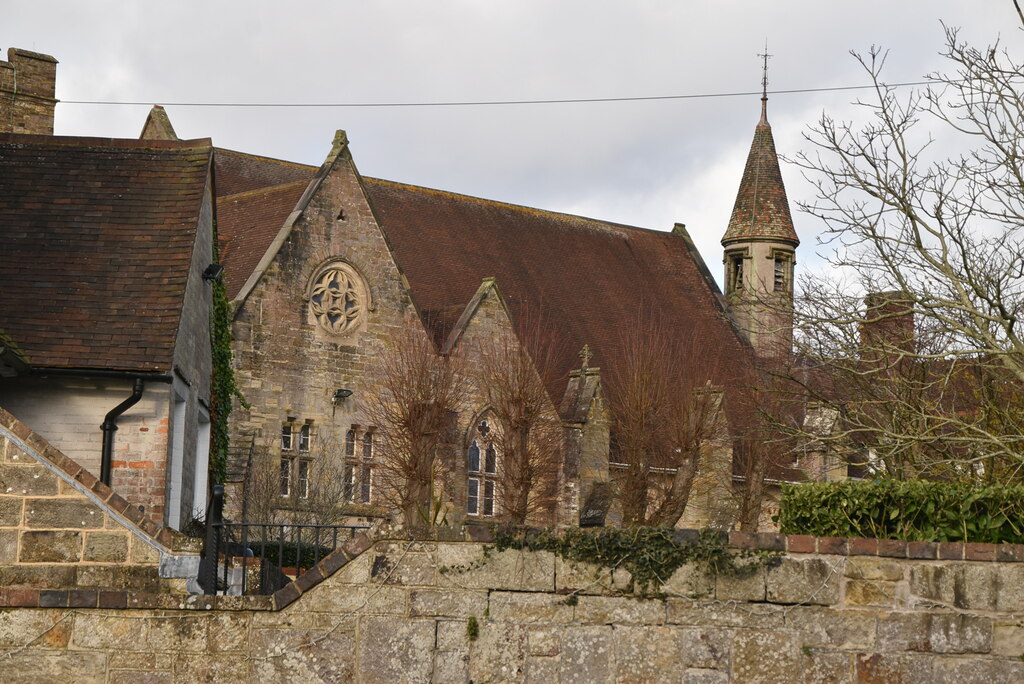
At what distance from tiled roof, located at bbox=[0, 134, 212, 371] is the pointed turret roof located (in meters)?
33.7

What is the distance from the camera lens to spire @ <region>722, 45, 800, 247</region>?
163ft

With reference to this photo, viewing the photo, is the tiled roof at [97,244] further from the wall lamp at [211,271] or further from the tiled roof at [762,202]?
the tiled roof at [762,202]

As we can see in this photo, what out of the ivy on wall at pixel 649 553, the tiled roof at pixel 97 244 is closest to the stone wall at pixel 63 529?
the ivy on wall at pixel 649 553

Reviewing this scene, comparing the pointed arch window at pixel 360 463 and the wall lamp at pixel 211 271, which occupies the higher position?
the wall lamp at pixel 211 271

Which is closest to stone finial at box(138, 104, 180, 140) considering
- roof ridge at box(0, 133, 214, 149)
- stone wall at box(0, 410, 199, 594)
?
roof ridge at box(0, 133, 214, 149)

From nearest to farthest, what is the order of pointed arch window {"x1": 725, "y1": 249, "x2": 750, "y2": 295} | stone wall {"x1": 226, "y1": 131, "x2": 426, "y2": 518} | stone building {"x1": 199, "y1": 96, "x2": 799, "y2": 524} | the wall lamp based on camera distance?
the wall lamp → stone wall {"x1": 226, "y1": 131, "x2": 426, "y2": 518} → stone building {"x1": 199, "y1": 96, "x2": 799, "y2": 524} → pointed arch window {"x1": 725, "y1": 249, "x2": 750, "y2": 295}

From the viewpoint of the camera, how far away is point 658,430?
3766cm

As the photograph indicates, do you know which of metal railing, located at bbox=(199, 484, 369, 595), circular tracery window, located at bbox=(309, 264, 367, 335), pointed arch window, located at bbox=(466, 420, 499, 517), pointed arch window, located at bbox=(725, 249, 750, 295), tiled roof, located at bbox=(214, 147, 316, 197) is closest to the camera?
metal railing, located at bbox=(199, 484, 369, 595)

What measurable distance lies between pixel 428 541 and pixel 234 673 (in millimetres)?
1369

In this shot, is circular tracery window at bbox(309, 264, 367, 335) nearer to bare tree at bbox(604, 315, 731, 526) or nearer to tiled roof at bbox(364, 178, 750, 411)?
tiled roof at bbox(364, 178, 750, 411)

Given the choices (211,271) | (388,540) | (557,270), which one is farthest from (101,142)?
(557,270)

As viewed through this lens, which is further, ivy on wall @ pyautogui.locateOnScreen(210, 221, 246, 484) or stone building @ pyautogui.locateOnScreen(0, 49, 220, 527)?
ivy on wall @ pyautogui.locateOnScreen(210, 221, 246, 484)

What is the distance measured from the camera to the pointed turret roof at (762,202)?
49.6m

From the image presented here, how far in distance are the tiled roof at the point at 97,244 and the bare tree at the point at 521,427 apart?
54.7ft
